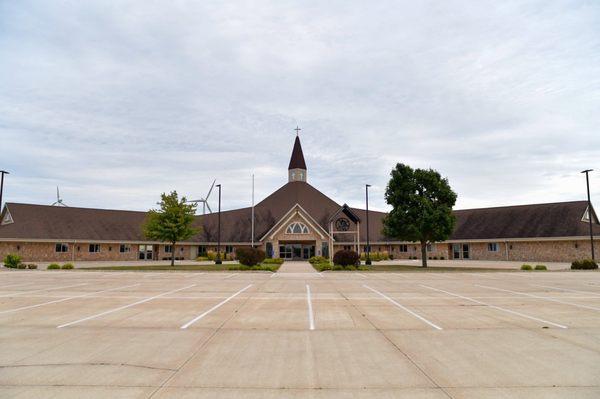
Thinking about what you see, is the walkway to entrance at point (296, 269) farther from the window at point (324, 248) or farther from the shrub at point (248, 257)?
the window at point (324, 248)

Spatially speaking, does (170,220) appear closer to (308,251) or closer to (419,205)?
(308,251)

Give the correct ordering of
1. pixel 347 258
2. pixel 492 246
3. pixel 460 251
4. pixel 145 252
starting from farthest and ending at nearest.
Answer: pixel 460 251 < pixel 145 252 < pixel 492 246 < pixel 347 258

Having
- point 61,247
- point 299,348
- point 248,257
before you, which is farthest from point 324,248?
point 299,348

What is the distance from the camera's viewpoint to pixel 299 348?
28.8 ft

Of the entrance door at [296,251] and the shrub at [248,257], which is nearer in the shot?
the shrub at [248,257]

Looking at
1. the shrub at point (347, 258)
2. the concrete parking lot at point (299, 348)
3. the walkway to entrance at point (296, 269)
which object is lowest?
the concrete parking lot at point (299, 348)

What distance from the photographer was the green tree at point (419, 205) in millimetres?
41812

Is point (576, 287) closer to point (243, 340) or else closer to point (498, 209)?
point (243, 340)

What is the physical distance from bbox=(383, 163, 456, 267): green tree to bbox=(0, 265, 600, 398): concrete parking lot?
2583 cm

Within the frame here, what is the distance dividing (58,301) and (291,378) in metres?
12.3

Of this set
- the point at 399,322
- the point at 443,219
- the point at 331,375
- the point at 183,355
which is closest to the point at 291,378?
the point at 331,375

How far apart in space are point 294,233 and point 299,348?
149 ft

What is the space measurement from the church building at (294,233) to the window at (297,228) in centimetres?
10

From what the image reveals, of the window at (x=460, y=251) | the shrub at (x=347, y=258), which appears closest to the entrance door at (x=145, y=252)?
Answer: the shrub at (x=347, y=258)
